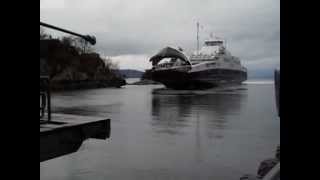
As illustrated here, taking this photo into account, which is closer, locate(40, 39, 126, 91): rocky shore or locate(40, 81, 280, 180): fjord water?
locate(40, 81, 280, 180): fjord water

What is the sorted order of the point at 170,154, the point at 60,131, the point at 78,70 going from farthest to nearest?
the point at 78,70
the point at 170,154
the point at 60,131

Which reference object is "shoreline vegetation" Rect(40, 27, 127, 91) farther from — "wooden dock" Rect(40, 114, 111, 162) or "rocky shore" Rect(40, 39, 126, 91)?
"wooden dock" Rect(40, 114, 111, 162)

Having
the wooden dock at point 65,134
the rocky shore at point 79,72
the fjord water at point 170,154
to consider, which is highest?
the rocky shore at point 79,72

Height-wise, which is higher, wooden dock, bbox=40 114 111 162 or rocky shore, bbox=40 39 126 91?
rocky shore, bbox=40 39 126 91

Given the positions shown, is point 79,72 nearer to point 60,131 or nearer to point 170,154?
point 170,154

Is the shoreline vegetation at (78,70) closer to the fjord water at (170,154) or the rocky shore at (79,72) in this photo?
the rocky shore at (79,72)

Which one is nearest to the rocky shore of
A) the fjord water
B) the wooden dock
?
the fjord water

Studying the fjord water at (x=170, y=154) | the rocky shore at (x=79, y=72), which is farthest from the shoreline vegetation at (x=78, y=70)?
the fjord water at (x=170, y=154)

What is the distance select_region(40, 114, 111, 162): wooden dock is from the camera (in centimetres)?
354

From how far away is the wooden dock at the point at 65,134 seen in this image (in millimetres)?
3541

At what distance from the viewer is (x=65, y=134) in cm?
386

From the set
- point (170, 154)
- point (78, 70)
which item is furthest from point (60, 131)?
point (78, 70)

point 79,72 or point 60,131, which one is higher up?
point 79,72

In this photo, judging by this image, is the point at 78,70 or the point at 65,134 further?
the point at 78,70
